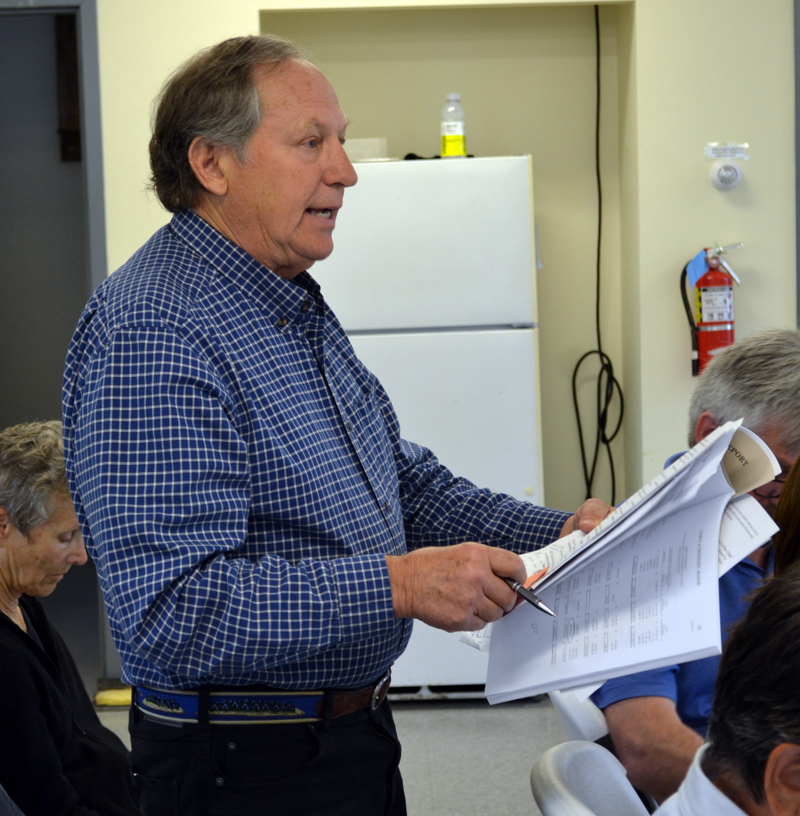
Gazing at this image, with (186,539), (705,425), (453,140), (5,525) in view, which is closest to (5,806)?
(186,539)

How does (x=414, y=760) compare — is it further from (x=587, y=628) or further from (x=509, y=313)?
(x=587, y=628)

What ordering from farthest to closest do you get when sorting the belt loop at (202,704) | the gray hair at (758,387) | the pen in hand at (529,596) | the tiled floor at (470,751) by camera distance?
the tiled floor at (470,751) < the gray hair at (758,387) < the belt loop at (202,704) < the pen in hand at (529,596)

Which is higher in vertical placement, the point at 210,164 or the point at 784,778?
Result: the point at 210,164

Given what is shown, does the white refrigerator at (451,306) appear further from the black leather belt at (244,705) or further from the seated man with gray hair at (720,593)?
the black leather belt at (244,705)

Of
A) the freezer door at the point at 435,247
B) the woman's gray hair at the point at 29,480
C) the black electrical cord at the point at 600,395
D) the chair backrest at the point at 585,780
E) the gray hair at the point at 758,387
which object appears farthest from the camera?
the black electrical cord at the point at 600,395

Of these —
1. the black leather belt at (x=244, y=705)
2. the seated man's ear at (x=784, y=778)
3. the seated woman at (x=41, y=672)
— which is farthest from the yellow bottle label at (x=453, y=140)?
the seated man's ear at (x=784, y=778)

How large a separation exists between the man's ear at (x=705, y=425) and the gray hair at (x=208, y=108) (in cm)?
82

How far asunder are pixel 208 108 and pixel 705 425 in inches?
35.1

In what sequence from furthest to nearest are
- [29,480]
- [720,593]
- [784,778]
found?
1. [29,480]
2. [720,593]
3. [784,778]

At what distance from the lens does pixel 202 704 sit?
119 centimetres

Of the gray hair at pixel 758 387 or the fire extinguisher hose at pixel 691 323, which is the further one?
the fire extinguisher hose at pixel 691 323

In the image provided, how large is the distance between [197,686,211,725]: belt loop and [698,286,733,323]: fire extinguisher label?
100 inches

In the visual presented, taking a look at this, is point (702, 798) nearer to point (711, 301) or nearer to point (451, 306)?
point (451, 306)

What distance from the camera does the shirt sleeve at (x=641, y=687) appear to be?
1300mm
